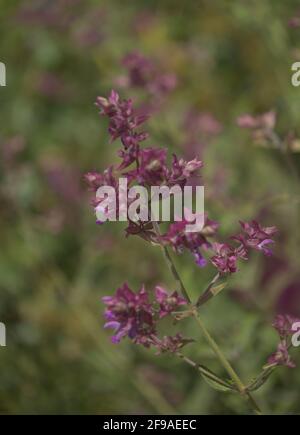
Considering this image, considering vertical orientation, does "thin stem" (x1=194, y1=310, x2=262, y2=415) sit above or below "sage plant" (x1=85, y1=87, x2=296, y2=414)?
below

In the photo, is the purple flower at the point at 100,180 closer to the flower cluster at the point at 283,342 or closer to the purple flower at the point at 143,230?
the purple flower at the point at 143,230

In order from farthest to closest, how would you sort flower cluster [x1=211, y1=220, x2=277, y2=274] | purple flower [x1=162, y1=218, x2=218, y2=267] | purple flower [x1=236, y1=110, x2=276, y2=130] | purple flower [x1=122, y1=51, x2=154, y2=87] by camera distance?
1. purple flower [x1=122, y1=51, x2=154, y2=87]
2. purple flower [x1=236, y1=110, x2=276, y2=130]
3. flower cluster [x1=211, y1=220, x2=277, y2=274]
4. purple flower [x1=162, y1=218, x2=218, y2=267]

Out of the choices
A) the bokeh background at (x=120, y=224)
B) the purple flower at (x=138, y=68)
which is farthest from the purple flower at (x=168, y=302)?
the purple flower at (x=138, y=68)

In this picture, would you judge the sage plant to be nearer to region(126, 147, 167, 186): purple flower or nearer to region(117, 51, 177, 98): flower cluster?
region(126, 147, 167, 186): purple flower

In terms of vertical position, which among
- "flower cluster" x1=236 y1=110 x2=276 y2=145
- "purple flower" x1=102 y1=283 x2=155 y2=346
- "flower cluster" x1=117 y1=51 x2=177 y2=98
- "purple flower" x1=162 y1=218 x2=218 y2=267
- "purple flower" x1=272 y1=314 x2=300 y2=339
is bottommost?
"purple flower" x1=272 y1=314 x2=300 y2=339

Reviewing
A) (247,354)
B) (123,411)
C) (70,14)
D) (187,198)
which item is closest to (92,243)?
(123,411)

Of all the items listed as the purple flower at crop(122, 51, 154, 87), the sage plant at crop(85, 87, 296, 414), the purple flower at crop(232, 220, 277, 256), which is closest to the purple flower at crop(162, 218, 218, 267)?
the sage plant at crop(85, 87, 296, 414)
